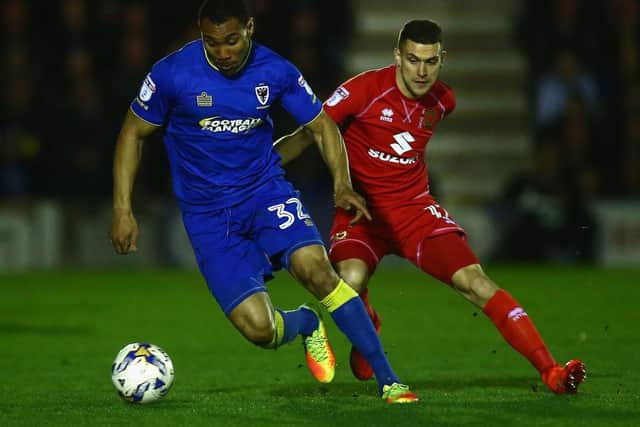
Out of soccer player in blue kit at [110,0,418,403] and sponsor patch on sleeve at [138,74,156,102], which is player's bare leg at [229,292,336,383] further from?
sponsor patch on sleeve at [138,74,156,102]

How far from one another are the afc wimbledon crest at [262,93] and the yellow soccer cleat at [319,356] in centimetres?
120

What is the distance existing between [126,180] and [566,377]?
7.52 ft

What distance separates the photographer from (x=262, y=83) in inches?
262

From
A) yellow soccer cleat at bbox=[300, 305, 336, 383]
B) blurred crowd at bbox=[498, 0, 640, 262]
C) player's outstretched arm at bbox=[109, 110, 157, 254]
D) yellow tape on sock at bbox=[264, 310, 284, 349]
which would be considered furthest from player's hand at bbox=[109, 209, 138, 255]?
blurred crowd at bbox=[498, 0, 640, 262]

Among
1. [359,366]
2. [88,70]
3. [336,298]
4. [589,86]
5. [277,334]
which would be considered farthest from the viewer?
[589,86]

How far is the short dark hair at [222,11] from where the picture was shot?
6.36 metres

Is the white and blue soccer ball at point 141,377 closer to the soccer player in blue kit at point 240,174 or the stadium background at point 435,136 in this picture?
the soccer player in blue kit at point 240,174

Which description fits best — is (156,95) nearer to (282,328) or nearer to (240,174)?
(240,174)

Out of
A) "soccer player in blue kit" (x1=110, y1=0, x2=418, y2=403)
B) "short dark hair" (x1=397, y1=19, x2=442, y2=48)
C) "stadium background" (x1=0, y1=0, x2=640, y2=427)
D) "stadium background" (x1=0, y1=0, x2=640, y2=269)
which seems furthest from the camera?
"stadium background" (x1=0, y1=0, x2=640, y2=269)

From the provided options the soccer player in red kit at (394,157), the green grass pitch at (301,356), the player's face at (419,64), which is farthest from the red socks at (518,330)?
the player's face at (419,64)

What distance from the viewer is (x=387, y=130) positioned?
7340 mm

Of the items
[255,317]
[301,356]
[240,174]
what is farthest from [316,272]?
[301,356]

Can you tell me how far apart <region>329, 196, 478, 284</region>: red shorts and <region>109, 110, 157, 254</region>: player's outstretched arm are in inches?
53.0

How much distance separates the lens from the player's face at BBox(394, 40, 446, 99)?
23.4ft
